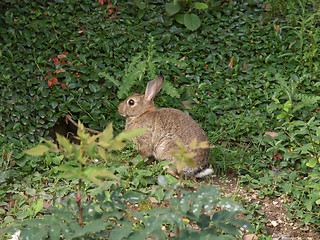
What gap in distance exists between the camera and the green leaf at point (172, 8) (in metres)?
7.31

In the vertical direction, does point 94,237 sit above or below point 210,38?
below

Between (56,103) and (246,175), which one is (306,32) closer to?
(246,175)

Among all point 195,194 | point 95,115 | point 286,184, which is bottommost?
point 286,184

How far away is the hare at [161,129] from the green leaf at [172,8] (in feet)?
7.11

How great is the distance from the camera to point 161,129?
17.6 feet

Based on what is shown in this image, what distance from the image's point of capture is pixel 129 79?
605 centimetres

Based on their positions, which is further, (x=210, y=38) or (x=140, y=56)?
(x=210, y=38)

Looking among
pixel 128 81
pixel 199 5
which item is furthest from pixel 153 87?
pixel 199 5

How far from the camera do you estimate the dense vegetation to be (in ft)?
16.8

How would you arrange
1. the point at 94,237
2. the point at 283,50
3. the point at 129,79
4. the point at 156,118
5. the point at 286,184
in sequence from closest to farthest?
the point at 94,237, the point at 286,184, the point at 156,118, the point at 129,79, the point at 283,50

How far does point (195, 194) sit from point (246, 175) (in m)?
2.65

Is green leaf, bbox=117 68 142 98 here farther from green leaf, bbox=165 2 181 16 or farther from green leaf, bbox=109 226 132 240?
green leaf, bbox=109 226 132 240

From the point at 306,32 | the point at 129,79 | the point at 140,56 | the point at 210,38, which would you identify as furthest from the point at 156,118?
the point at 306,32

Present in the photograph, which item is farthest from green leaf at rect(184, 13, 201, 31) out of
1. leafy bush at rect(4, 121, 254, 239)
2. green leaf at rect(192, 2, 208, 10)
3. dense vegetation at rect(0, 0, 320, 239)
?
leafy bush at rect(4, 121, 254, 239)
